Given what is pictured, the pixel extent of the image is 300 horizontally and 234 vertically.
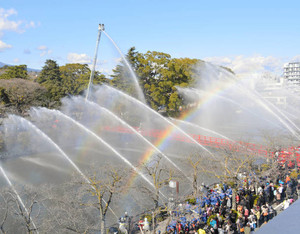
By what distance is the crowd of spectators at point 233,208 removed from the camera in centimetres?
1355

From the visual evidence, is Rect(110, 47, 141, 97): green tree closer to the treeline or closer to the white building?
A: the treeline

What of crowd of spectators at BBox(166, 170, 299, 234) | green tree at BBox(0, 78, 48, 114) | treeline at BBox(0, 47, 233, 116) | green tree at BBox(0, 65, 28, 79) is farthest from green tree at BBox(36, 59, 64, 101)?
crowd of spectators at BBox(166, 170, 299, 234)

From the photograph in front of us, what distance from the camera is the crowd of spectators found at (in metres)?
13.6

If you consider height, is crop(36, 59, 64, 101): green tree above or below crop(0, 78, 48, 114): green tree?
above

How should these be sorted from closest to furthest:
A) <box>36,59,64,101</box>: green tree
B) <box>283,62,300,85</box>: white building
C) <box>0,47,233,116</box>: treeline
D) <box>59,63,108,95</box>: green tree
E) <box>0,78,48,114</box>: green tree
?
<box>0,78,48,114</box>: green tree, <box>0,47,233,116</box>: treeline, <box>36,59,64,101</box>: green tree, <box>59,63,108,95</box>: green tree, <box>283,62,300,85</box>: white building

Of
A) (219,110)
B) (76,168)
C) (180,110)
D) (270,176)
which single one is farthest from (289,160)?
(219,110)

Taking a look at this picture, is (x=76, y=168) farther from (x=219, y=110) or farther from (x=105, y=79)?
(x=219, y=110)

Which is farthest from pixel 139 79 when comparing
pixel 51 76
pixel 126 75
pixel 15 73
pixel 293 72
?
pixel 293 72

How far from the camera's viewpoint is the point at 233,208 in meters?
16.4

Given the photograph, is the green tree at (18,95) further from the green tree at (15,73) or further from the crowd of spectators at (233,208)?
the crowd of spectators at (233,208)

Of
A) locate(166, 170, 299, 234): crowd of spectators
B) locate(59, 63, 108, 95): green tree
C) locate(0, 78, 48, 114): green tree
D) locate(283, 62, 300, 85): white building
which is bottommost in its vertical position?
locate(166, 170, 299, 234): crowd of spectators

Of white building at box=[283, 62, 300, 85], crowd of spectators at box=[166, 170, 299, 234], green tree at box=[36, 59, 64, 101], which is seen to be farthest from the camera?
white building at box=[283, 62, 300, 85]

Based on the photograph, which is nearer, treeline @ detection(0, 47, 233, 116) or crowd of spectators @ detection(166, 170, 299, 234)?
crowd of spectators @ detection(166, 170, 299, 234)

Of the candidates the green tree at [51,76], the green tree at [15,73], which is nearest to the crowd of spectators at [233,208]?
the green tree at [51,76]
